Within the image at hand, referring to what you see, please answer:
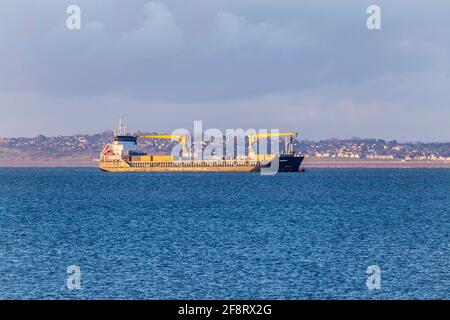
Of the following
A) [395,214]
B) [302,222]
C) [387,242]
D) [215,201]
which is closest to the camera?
[387,242]

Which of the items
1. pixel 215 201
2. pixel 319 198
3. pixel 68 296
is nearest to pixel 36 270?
pixel 68 296

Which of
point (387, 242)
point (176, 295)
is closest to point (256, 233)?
point (387, 242)

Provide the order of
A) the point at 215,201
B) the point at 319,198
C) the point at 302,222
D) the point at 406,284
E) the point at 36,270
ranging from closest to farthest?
the point at 406,284
the point at 36,270
the point at 302,222
the point at 215,201
the point at 319,198

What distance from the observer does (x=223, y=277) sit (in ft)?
119

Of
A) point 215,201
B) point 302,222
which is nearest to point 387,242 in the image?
point 302,222

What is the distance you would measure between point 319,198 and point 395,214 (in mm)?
27254

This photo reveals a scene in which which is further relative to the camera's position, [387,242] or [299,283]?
[387,242]

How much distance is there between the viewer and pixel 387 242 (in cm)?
4922

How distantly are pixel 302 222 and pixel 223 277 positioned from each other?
27003 millimetres

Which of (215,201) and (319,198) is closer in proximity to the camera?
(215,201)

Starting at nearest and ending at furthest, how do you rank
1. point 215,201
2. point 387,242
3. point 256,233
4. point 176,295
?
point 176,295
point 387,242
point 256,233
point 215,201

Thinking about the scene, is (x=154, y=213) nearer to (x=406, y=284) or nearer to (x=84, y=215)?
(x=84, y=215)

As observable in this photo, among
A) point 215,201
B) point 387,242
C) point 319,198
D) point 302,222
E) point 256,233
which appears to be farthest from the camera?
point 319,198

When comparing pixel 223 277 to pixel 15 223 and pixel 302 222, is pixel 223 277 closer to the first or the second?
pixel 302 222
